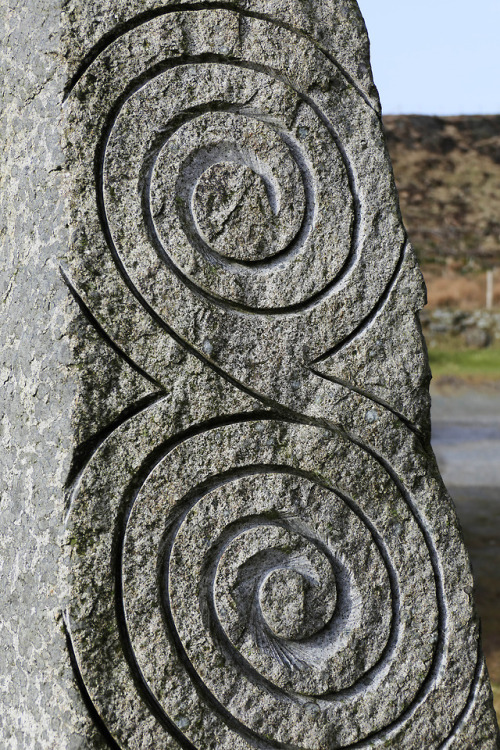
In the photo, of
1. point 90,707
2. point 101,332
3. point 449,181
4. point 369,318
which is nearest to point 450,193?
point 449,181

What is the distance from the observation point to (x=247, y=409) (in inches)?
50.5

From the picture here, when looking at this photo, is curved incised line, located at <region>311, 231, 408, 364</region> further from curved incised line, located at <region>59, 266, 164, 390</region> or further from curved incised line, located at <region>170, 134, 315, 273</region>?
curved incised line, located at <region>59, 266, 164, 390</region>

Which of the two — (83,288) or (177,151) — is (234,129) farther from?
(83,288)

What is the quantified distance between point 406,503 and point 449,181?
14339 millimetres

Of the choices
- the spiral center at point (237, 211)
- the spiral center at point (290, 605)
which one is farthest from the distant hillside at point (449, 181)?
the spiral center at point (290, 605)

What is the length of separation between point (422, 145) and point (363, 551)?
47.9 ft

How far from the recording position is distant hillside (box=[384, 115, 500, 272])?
1392cm

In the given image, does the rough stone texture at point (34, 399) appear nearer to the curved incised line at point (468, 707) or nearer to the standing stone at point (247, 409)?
the standing stone at point (247, 409)

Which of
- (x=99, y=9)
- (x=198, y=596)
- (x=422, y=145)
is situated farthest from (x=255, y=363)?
(x=422, y=145)

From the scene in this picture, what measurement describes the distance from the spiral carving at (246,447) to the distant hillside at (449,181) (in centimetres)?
1265

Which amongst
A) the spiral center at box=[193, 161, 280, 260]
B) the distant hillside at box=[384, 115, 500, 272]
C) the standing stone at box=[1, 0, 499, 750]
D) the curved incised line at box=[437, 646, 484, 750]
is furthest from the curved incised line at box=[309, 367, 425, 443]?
the distant hillside at box=[384, 115, 500, 272]

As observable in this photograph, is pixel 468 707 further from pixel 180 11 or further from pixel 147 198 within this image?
pixel 180 11

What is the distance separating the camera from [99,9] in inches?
50.7

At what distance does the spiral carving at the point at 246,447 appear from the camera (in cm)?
121
